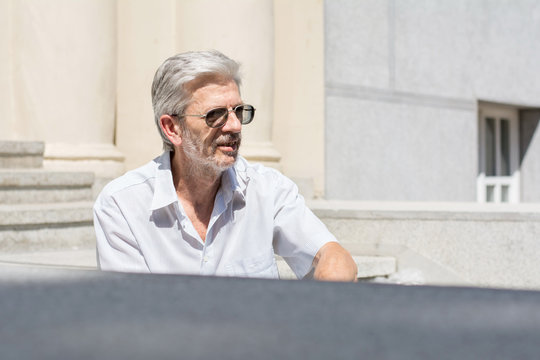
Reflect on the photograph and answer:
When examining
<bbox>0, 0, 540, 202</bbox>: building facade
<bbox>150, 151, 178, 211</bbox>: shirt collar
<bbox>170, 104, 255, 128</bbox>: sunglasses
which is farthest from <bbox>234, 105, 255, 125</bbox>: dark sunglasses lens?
<bbox>0, 0, 540, 202</bbox>: building facade

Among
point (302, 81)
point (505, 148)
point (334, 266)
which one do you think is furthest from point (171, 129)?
point (505, 148)

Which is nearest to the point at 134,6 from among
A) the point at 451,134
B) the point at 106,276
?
the point at 451,134

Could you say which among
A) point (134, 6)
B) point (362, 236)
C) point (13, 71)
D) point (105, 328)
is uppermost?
point (134, 6)

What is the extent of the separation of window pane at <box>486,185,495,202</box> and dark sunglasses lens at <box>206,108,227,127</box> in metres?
8.33

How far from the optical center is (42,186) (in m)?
4.85

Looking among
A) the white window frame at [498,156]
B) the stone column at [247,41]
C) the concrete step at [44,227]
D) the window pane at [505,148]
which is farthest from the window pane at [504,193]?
the concrete step at [44,227]

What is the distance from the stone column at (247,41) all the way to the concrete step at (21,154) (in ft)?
5.92

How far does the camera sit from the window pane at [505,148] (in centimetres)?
1051

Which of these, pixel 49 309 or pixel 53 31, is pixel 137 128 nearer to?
pixel 53 31

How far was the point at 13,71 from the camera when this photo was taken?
5.59 metres

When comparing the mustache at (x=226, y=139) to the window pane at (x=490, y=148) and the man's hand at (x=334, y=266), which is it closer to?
the man's hand at (x=334, y=266)

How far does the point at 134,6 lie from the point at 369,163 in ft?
9.88

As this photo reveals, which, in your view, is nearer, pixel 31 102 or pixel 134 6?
pixel 31 102

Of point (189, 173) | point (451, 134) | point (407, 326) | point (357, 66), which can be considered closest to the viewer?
point (407, 326)
